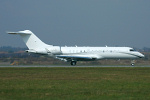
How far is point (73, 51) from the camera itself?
5700 cm

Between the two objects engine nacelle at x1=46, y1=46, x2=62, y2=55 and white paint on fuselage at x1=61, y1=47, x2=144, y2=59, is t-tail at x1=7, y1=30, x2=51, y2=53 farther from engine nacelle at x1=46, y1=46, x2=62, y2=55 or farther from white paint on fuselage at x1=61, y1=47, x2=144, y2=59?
white paint on fuselage at x1=61, y1=47, x2=144, y2=59

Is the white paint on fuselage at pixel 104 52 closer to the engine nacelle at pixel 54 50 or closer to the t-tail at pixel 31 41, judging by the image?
the engine nacelle at pixel 54 50

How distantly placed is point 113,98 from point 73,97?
200 cm

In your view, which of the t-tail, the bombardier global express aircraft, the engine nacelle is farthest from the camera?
the t-tail

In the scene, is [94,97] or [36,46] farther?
[36,46]

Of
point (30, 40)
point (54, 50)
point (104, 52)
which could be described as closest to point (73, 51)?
point (54, 50)

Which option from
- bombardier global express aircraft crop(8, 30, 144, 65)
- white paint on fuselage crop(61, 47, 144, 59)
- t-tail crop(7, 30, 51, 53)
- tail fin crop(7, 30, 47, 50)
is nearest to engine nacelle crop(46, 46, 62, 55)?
bombardier global express aircraft crop(8, 30, 144, 65)

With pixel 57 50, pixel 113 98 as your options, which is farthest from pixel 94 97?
pixel 57 50

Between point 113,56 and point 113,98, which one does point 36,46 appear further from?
point 113,98

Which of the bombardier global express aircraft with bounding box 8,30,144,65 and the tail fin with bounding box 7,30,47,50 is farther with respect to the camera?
the tail fin with bounding box 7,30,47,50

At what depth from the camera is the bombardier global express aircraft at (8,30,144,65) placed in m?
55.7

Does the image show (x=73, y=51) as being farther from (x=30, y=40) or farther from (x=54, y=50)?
(x=30, y=40)

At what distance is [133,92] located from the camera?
19.2m

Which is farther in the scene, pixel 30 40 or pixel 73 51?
pixel 73 51
